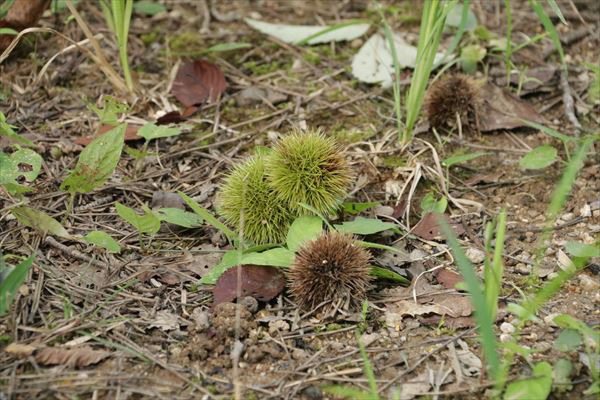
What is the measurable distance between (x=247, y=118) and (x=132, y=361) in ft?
4.93

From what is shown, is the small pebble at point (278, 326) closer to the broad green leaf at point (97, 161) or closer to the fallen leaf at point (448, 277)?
the fallen leaf at point (448, 277)

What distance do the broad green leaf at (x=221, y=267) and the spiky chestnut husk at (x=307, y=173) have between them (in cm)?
26

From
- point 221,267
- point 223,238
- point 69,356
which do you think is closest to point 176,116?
point 223,238

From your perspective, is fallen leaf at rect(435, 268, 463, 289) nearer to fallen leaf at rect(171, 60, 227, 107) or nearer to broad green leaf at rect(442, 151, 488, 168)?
broad green leaf at rect(442, 151, 488, 168)

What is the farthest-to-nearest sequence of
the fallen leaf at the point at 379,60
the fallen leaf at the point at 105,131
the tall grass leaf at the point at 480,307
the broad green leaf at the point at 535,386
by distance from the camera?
1. the fallen leaf at the point at 379,60
2. the fallen leaf at the point at 105,131
3. the broad green leaf at the point at 535,386
4. the tall grass leaf at the point at 480,307

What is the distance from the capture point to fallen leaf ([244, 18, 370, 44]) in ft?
12.0

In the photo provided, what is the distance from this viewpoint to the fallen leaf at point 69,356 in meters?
1.96

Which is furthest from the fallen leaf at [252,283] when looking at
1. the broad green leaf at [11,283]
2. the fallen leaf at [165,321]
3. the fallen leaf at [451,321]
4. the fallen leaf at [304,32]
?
the fallen leaf at [304,32]

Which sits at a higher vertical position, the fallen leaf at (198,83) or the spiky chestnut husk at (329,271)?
the spiky chestnut husk at (329,271)

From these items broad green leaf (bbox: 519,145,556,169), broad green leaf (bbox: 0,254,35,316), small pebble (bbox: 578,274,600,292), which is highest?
broad green leaf (bbox: 519,145,556,169)

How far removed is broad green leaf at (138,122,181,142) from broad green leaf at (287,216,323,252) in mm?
802

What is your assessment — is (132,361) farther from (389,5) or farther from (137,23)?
(389,5)

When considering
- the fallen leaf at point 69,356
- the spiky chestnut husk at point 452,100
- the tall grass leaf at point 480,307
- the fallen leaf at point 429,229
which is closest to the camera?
the tall grass leaf at point 480,307

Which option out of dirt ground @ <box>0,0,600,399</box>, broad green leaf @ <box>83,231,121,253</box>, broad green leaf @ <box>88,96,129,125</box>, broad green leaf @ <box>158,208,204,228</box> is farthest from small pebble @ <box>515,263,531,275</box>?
broad green leaf @ <box>88,96,129,125</box>
